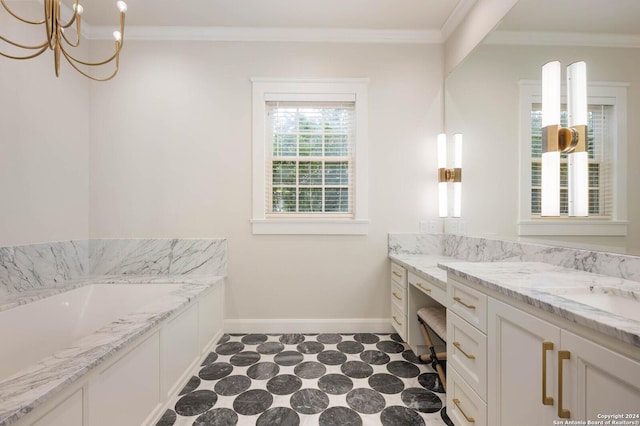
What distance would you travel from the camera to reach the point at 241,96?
2650 millimetres

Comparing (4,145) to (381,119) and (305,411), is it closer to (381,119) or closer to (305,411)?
(305,411)

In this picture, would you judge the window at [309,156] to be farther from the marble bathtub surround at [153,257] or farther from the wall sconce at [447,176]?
the wall sconce at [447,176]

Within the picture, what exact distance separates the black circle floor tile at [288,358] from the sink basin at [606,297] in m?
1.71

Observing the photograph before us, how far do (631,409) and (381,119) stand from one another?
2.42 meters

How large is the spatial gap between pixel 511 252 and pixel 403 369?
109 cm

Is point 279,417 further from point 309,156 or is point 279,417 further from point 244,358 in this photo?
point 309,156

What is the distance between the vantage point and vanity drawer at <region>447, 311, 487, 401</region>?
3.95 feet

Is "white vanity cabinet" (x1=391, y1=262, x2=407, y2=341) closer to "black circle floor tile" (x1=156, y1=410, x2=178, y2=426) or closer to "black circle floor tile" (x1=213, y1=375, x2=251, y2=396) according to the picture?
"black circle floor tile" (x1=213, y1=375, x2=251, y2=396)

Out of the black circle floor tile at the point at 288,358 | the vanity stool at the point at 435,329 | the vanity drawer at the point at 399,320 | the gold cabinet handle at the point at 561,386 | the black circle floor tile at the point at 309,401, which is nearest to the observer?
the gold cabinet handle at the point at 561,386

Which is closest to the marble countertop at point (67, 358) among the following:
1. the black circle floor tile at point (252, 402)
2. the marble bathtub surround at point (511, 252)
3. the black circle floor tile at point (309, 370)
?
the black circle floor tile at point (252, 402)

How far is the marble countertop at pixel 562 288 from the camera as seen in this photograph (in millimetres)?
716

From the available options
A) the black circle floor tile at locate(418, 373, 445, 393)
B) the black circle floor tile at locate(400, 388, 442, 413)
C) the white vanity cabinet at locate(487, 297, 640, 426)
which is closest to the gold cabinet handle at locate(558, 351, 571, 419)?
the white vanity cabinet at locate(487, 297, 640, 426)

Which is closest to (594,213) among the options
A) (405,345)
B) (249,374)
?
(405,345)

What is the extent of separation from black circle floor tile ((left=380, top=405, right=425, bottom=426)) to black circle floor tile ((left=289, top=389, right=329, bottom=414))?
33cm
